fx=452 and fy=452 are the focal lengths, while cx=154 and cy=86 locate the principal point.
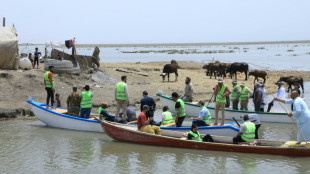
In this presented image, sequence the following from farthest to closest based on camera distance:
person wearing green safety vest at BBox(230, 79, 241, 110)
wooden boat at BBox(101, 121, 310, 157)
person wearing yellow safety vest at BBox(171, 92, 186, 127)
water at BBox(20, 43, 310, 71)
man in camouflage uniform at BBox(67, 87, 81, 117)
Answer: water at BBox(20, 43, 310, 71) → person wearing green safety vest at BBox(230, 79, 241, 110) → man in camouflage uniform at BBox(67, 87, 81, 117) → person wearing yellow safety vest at BBox(171, 92, 186, 127) → wooden boat at BBox(101, 121, 310, 157)

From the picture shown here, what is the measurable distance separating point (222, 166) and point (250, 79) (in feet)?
73.5

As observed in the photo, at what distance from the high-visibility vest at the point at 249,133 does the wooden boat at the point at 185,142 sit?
0.32 metres

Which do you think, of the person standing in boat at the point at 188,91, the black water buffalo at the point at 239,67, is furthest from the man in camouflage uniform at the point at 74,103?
the black water buffalo at the point at 239,67

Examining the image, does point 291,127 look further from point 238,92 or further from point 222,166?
point 222,166

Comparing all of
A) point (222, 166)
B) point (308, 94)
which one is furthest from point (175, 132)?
point (308, 94)

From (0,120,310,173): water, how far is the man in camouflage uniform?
119 centimetres

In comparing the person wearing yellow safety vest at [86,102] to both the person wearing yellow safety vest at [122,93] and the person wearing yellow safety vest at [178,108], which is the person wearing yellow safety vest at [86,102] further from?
the person wearing yellow safety vest at [178,108]

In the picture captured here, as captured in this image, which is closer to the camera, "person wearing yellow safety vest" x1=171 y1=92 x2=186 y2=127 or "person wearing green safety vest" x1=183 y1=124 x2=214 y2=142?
"person wearing green safety vest" x1=183 y1=124 x2=214 y2=142

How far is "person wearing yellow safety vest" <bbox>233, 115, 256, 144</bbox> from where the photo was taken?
42.8 feet

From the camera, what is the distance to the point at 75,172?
38.8 ft

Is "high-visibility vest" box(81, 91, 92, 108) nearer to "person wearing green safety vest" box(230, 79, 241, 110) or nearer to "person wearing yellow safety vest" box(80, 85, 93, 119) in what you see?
"person wearing yellow safety vest" box(80, 85, 93, 119)

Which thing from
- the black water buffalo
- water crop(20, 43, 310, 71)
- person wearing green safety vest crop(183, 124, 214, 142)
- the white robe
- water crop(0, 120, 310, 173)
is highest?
A: water crop(20, 43, 310, 71)

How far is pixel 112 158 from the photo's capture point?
43.5ft

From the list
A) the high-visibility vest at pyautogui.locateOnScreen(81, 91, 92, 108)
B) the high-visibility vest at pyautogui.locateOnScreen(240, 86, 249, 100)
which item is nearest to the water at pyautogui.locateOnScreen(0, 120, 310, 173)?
the high-visibility vest at pyautogui.locateOnScreen(81, 91, 92, 108)
